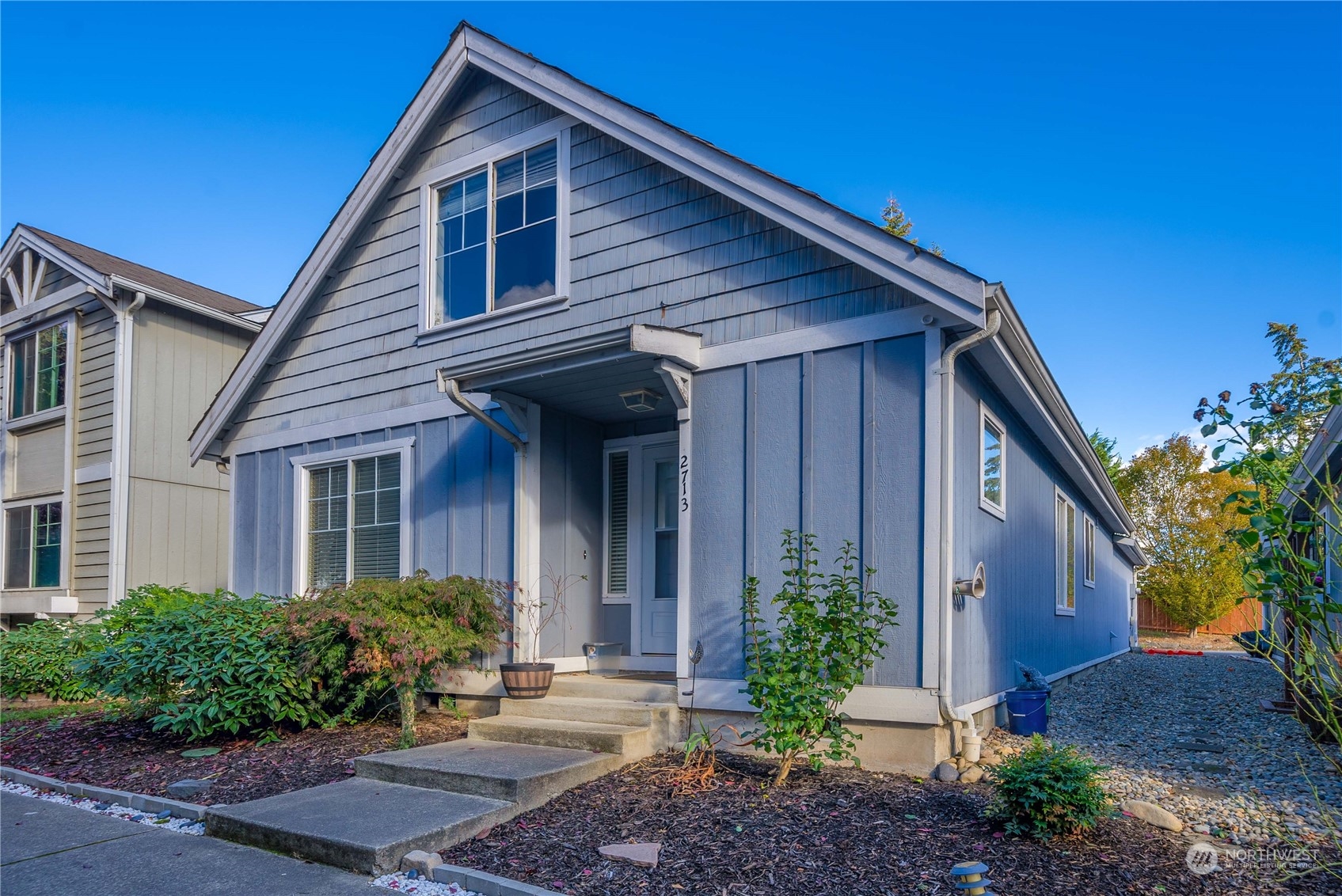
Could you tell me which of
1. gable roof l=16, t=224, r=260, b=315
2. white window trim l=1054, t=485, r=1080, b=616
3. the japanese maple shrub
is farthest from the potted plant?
gable roof l=16, t=224, r=260, b=315

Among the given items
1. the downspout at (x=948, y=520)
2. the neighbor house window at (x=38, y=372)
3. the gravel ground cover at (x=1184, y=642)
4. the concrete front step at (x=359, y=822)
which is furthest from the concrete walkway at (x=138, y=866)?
the gravel ground cover at (x=1184, y=642)

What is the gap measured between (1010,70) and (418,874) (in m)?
8.98

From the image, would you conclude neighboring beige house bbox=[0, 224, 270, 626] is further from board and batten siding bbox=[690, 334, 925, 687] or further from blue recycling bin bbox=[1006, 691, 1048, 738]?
blue recycling bin bbox=[1006, 691, 1048, 738]

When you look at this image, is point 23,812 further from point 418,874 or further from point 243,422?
point 243,422

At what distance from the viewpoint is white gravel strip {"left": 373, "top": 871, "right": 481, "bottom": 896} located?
13.3 feet

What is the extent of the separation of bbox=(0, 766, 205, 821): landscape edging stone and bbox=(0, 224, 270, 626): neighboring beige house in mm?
6246

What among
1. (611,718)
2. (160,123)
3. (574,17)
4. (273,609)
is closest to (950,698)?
(611,718)

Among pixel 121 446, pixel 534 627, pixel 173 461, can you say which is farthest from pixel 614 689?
pixel 173 461

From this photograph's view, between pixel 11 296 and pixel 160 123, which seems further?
pixel 11 296

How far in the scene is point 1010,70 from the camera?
917 centimetres

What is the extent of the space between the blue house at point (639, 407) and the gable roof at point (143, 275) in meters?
4.00

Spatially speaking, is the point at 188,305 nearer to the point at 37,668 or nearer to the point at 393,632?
the point at 37,668

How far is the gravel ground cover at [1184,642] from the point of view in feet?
69.5

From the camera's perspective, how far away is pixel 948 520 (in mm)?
5676
